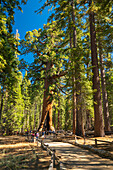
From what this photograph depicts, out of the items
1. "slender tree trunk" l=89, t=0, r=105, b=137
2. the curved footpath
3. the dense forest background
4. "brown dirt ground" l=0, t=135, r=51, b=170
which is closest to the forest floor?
"brown dirt ground" l=0, t=135, r=51, b=170

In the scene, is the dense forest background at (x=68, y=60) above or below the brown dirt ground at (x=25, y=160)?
above

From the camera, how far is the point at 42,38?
1106 inches

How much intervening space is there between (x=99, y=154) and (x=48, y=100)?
1907cm

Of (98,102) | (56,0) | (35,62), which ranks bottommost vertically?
(98,102)

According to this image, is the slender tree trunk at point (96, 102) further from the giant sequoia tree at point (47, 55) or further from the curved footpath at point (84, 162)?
the giant sequoia tree at point (47, 55)

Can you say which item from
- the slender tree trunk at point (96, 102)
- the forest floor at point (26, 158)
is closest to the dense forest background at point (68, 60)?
the slender tree trunk at point (96, 102)

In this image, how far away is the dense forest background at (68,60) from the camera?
1544 cm

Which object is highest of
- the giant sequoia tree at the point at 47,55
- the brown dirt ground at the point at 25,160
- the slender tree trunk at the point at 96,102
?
the giant sequoia tree at the point at 47,55

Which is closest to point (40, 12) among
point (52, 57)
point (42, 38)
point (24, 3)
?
point (24, 3)

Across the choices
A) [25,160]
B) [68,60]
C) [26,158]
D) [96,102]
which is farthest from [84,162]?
[68,60]

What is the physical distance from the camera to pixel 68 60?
84.1 feet

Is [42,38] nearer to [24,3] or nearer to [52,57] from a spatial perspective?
[52,57]

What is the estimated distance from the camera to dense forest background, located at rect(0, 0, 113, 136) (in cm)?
1544

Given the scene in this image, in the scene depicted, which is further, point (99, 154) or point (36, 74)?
point (36, 74)
